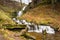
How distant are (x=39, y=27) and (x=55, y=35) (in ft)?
10.8

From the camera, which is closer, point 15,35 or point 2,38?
point 2,38

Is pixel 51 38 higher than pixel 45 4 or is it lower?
lower

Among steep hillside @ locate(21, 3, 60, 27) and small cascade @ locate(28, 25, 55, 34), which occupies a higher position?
steep hillside @ locate(21, 3, 60, 27)

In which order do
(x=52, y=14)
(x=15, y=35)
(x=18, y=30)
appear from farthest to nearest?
(x=52, y=14), (x=18, y=30), (x=15, y=35)

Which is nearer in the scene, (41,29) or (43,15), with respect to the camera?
(41,29)

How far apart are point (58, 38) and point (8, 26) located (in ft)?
18.3

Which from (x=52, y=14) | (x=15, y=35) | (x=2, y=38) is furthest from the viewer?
(x=52, y=14)

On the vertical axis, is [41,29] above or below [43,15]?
below

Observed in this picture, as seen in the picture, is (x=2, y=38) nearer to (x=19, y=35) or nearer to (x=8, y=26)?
(x=19, y=35)

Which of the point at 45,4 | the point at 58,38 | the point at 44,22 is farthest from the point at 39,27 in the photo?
the point at 45,4

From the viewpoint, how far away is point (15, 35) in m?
18.8

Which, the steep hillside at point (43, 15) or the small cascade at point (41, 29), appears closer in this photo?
the small cascade at point (41, 29)

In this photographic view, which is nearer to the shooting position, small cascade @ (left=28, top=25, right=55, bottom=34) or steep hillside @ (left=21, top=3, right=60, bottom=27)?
small cascade @ (left=28, top=25, right=55, bottom=34)

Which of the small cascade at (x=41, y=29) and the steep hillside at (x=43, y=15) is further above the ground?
the steep hillside at (x=43, y=15)
